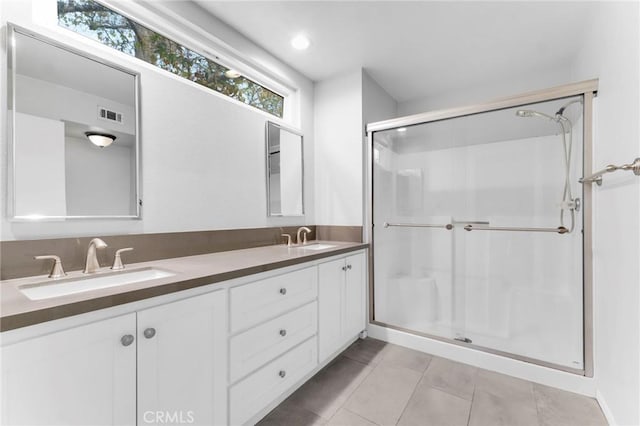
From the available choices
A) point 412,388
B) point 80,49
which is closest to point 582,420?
point 412,388

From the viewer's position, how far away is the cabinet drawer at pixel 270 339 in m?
1.30

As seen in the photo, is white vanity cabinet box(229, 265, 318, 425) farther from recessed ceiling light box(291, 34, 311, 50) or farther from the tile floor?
recessed ceiling light box(291, 34, 311, 50)

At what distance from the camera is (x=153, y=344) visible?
1.00 meters

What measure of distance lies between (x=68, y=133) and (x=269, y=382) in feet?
5.24

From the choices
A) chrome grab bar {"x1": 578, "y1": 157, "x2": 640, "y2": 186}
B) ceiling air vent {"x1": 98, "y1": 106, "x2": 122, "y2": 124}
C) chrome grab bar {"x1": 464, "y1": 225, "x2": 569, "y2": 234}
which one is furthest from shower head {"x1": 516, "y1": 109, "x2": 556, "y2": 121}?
ceiling air vent {"x1": 98, "y1": 106, "x2": 122, "y2": 124}

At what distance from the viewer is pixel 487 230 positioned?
2289 millimetres

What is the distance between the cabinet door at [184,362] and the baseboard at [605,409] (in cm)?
198

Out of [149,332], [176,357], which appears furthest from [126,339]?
[176,357]

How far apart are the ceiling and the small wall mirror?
67 cm

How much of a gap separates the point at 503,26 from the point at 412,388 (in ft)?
8.69

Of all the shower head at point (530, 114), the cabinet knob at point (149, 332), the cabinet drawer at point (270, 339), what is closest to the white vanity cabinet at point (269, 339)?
the cabinet drawer at point (270, 339)

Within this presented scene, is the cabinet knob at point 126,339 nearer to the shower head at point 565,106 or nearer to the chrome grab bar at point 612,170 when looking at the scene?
the chrome grab bar at point 612,170

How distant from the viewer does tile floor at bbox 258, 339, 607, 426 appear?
1492 millimetres

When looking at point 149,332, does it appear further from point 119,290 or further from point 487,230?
point 487,230
